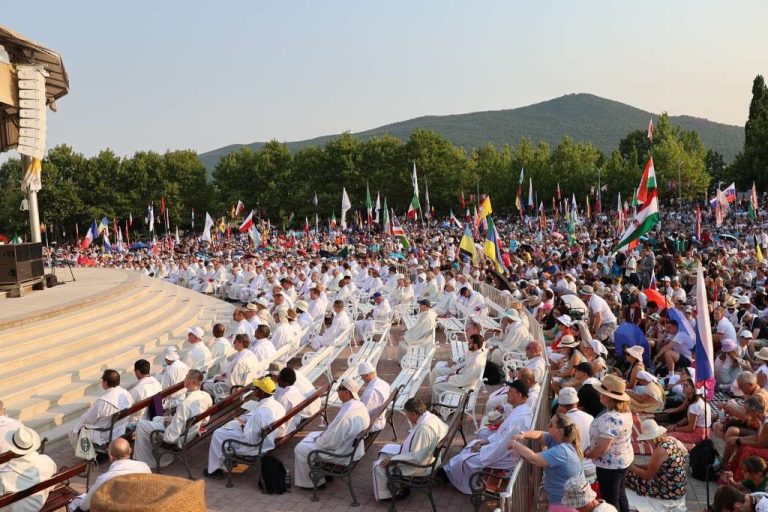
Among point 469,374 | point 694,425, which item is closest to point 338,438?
point 469,374

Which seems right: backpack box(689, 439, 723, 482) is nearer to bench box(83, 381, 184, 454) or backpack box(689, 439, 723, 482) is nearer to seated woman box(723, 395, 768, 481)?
seated woman box(723, 395, 768, 481)

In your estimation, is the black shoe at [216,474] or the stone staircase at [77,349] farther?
the stone staircase at [77,349]

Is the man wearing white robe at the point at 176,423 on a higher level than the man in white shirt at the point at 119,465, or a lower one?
lower

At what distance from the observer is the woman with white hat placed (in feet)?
17.3

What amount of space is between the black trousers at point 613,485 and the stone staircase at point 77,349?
6.87m

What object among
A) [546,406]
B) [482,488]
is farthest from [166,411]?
[546,406]

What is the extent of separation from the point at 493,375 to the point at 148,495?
799 cm

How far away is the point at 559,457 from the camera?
16.1 feet

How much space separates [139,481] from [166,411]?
4.71 m

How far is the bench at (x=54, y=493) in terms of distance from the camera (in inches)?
211

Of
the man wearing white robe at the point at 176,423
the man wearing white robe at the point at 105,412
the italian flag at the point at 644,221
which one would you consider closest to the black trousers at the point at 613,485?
the man wearing white robe at the point at 176,423

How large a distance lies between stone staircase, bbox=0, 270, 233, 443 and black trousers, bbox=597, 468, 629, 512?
687 centimetres

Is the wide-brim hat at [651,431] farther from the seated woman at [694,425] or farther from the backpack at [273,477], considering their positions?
the backpack at [273,477]

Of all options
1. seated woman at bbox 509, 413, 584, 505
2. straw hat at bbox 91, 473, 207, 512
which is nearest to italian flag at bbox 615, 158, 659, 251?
seated woman at bbox 509, 413, 584, 505
